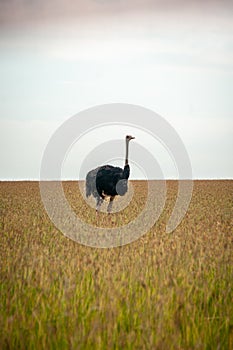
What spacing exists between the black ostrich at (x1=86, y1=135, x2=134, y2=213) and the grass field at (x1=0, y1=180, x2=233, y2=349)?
682cm

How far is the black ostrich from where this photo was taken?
16.8 m

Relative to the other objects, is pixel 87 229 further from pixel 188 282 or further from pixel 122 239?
→ pixel 188 282

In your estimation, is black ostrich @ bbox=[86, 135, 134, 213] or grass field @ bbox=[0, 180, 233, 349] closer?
grass field @ bbox=[0, 180, 233, 349]

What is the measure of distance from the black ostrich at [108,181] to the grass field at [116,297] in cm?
682

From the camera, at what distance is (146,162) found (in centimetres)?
1584

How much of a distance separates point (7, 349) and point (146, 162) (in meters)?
11.1

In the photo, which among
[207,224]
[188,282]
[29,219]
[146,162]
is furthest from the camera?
[146,162]

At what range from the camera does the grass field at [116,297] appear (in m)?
5.14

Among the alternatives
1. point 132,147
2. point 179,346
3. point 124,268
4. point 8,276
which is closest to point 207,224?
point 132,147

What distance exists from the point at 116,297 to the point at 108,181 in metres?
11.1

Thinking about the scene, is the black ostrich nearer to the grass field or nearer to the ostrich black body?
the ostrich black body

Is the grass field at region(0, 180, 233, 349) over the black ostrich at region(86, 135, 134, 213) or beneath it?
beneath

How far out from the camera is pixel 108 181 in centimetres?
1712

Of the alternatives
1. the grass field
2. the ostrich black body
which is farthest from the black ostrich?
the grass field
